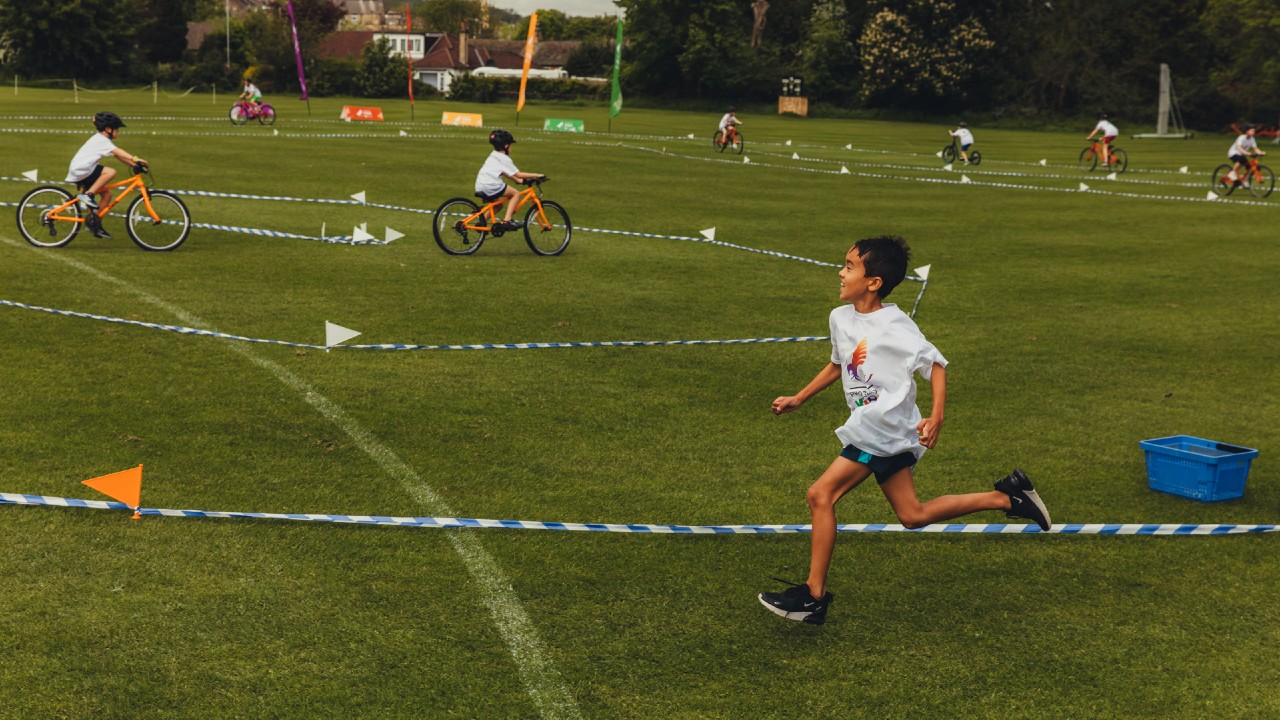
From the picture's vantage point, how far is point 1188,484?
782 centimetres

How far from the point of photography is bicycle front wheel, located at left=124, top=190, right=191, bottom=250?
16.0 meters

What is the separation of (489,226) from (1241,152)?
2171cm

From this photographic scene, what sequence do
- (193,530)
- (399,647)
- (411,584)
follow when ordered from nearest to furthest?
(399,647)
(411,584)
(193,530)

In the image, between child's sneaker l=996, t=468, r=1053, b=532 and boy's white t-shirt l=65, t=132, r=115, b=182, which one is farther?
boy's white t-shirt l=65, t=132, r=115, b=182

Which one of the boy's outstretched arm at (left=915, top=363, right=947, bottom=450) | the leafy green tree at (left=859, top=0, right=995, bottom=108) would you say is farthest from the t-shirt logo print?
the leafy green tree at (left=859, top=0, right=995, bottom=108)

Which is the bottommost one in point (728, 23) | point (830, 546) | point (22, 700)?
point (22, 700)

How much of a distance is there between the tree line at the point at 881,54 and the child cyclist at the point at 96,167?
69.1m

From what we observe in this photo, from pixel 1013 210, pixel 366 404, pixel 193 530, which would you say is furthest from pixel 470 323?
pixel 1013 210

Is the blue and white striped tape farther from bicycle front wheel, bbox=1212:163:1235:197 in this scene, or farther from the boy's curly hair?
bicycle front wheel, bbox=1212:163:1235:197

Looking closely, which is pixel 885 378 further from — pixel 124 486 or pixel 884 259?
pixel 124 486

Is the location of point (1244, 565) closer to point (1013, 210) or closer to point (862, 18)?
point (1013, 210)

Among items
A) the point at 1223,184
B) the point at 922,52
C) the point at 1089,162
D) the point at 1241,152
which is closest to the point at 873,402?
the point at 1241,152

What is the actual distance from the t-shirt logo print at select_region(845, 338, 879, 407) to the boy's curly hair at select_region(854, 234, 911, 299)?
1.04ft

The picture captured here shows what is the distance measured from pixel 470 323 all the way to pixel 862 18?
8481 centimetres
